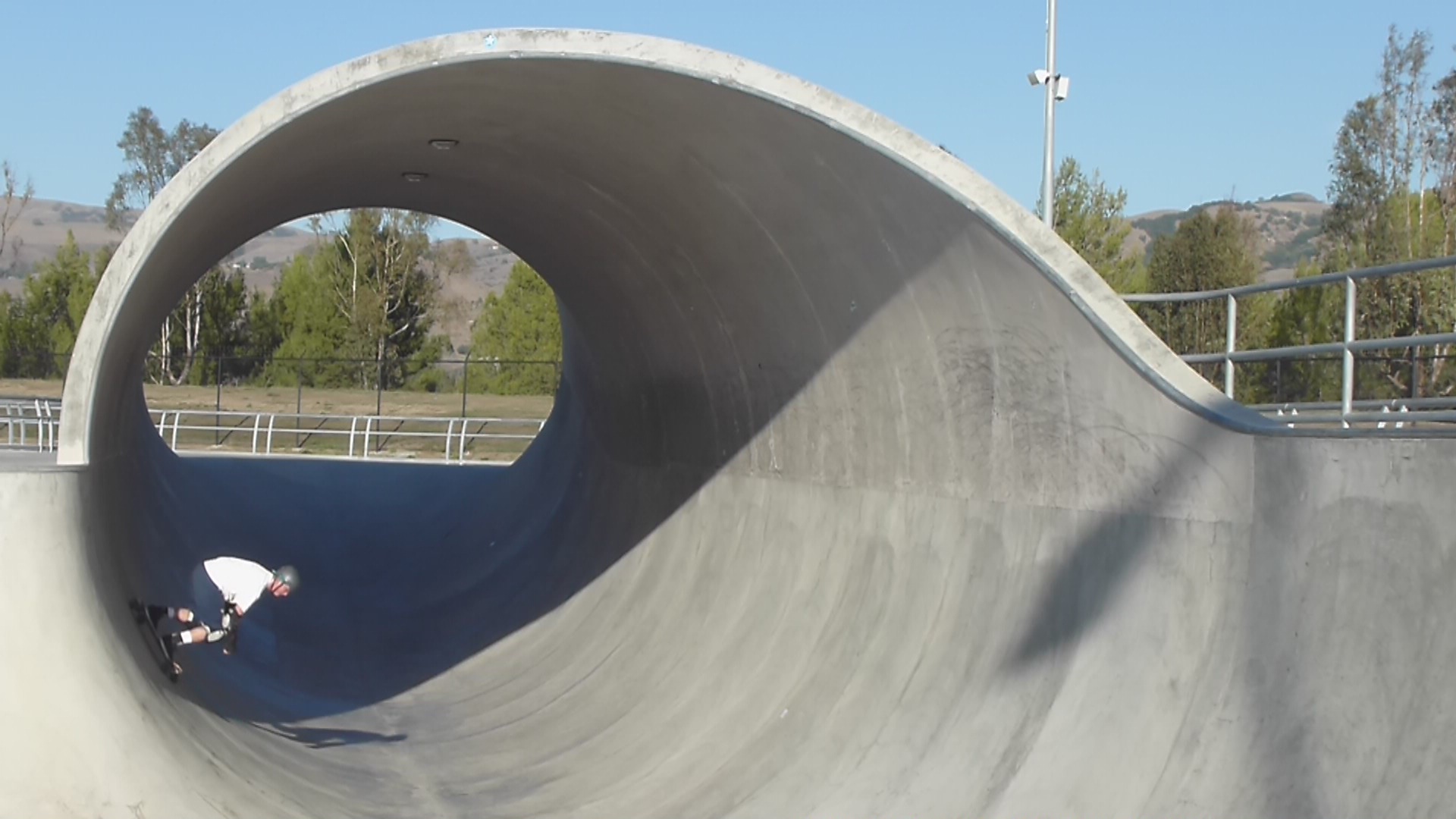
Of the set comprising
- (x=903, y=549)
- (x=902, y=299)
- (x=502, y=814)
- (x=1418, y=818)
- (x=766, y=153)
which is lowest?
(x=502, y=814)

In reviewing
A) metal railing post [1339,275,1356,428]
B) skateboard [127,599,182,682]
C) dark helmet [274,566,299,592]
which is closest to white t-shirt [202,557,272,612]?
dark helmet [274,566,299,592]

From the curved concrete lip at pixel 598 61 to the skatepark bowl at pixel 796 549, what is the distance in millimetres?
21

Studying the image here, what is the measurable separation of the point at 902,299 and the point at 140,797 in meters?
5.04

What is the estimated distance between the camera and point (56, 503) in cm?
858

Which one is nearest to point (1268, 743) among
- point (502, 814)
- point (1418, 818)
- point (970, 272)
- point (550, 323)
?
point (1418, 818)

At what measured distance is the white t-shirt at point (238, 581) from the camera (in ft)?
35.7

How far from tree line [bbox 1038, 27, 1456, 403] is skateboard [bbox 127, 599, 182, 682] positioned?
2533 cm

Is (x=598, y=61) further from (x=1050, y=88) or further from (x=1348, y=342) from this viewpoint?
(x=1050, y=88)

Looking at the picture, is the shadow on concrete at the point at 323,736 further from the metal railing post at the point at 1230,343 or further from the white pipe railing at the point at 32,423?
the metal railing post at the point at 1230,343

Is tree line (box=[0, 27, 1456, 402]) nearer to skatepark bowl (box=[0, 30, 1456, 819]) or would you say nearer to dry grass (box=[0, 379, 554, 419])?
dry grass (box=[0, 379, 554, 419])

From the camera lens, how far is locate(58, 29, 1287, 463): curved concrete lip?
7895 mm

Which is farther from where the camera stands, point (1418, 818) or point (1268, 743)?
point (1268, 743)

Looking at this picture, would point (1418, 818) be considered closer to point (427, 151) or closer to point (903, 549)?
point (903, 549)

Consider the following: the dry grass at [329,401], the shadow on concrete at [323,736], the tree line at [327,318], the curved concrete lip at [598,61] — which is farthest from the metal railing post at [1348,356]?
the tree line at [327,318]
